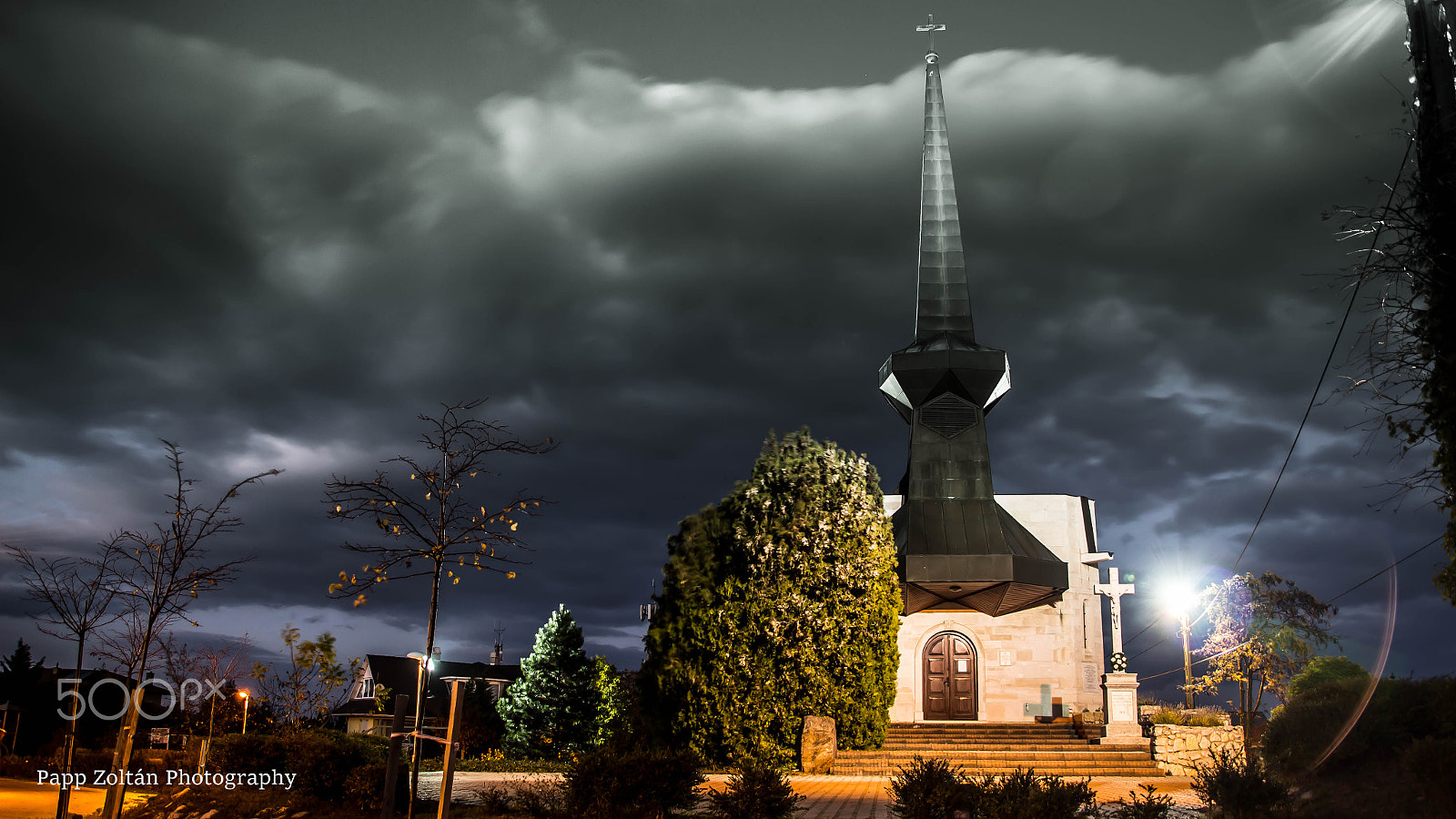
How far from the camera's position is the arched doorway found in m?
25.2

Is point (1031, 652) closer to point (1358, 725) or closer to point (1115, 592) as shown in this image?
point (1115, 592)

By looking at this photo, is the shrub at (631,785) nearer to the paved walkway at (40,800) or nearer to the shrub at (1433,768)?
the shrub at (1433,768)

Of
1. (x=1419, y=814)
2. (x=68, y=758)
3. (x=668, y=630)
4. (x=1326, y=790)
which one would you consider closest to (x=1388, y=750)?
(x=1326, y=790)

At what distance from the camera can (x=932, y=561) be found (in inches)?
901

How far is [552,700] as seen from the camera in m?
33.7

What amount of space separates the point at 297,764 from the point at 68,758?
2.79m

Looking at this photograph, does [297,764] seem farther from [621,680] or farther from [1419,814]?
[621,680]

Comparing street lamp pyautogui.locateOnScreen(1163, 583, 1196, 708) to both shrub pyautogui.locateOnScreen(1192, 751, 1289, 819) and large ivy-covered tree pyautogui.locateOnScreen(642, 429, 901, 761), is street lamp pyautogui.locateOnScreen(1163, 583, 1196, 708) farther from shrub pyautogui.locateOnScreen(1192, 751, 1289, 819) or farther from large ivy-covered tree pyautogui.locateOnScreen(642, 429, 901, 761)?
shrub pyautogui.locateOnScreen(1192, 751, 1289, 819)

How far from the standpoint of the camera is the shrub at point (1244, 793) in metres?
7.61

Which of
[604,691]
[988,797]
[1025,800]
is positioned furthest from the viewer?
[604,691]

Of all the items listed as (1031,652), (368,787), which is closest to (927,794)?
(368,787)

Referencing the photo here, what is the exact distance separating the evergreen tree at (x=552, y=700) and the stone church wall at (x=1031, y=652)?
44.1 ft

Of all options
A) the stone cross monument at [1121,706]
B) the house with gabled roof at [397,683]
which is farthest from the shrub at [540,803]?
the house with gabled roof at [397,683]

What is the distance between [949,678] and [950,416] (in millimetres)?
7356
